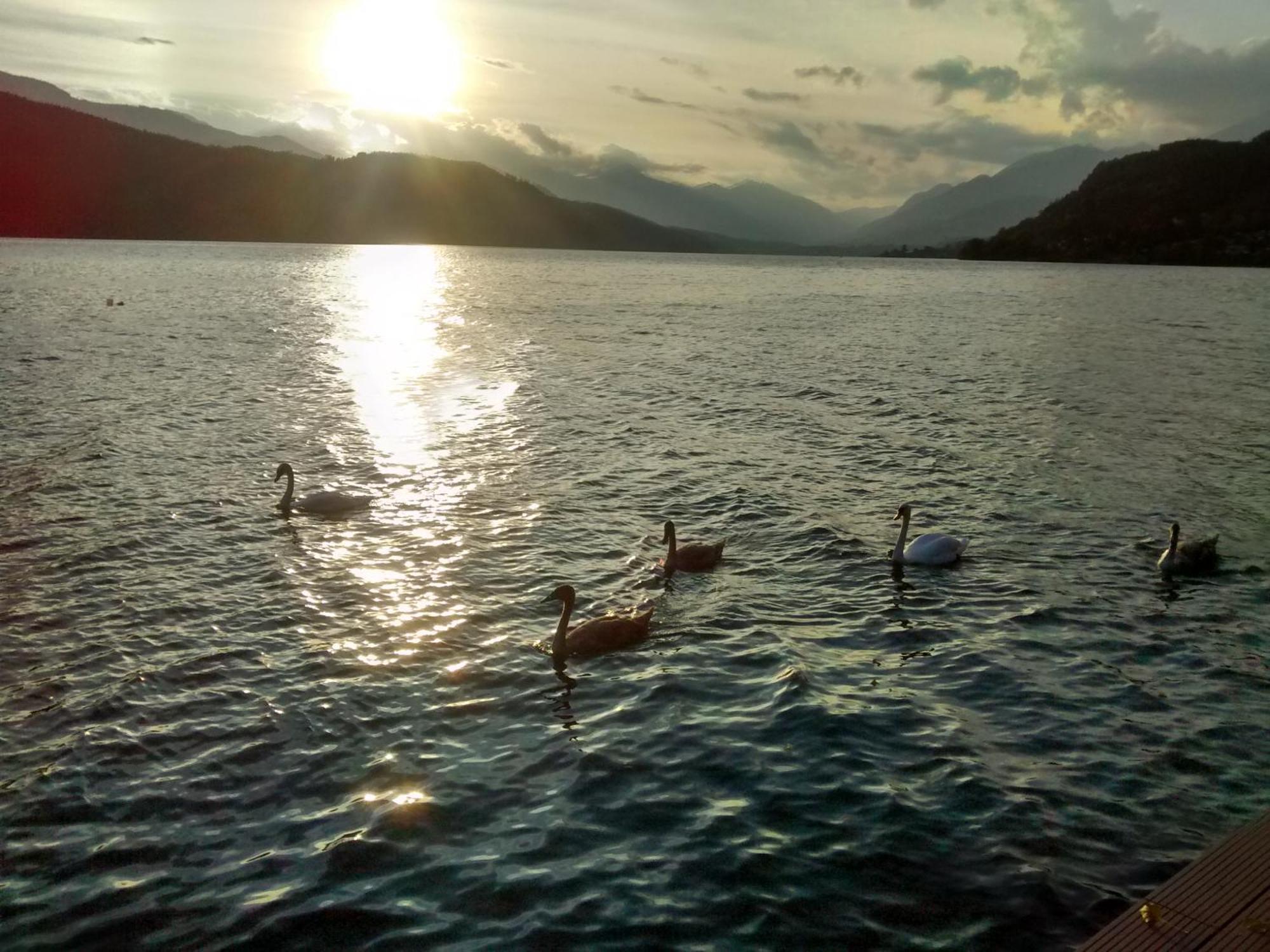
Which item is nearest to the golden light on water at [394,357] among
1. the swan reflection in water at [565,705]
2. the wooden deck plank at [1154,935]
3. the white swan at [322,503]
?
the white swan at [322,503]

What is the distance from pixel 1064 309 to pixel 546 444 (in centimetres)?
7117

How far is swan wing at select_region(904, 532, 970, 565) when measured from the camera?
18.8m


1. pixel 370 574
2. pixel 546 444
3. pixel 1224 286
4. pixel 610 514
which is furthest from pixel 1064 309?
pixel 370 574

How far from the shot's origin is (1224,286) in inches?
4609

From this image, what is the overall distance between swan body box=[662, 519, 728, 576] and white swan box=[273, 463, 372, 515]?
326 inches

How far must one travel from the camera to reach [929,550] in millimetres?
18812

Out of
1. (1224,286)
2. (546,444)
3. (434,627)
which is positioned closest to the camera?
(434,627)

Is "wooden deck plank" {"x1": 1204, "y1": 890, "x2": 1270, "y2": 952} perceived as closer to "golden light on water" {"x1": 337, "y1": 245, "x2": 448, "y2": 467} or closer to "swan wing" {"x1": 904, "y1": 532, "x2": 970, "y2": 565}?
"swan wing" {"x1": 904, "y1": 532, "x2": 970, "y2": 565}

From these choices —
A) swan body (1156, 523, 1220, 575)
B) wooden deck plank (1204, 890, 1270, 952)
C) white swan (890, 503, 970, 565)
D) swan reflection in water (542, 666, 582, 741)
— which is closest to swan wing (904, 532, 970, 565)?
white swan (890, 503, 970, 565)

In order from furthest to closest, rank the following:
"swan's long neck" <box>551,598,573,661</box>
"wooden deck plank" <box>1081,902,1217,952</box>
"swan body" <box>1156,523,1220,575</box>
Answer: "swan body" <box>1156,523,1220,575</box>, "swan's long neck" <box>551,598,573,661</box>, "wooden deck plank" <box>1081,902,1217,952</box>

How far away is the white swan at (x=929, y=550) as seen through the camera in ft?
61.7

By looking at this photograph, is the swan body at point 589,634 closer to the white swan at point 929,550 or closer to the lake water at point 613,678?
the lake water at point 613,678

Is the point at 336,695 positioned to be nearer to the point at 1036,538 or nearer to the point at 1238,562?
the point at 1036,538

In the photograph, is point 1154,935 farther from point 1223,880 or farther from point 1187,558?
point 1187,558
